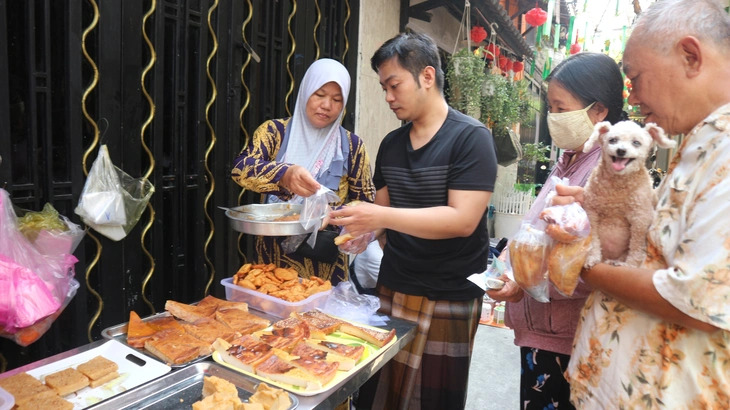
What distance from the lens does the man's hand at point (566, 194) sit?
1.33 meters

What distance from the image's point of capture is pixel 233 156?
10.00 feet

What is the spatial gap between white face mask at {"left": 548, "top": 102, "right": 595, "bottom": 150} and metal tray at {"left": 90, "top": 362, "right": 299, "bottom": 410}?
4.33ft

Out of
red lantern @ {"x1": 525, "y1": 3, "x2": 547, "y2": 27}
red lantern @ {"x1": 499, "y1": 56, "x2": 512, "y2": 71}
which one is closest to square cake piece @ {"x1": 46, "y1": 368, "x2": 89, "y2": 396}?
red lantern @ {"x1": 525, "y1": 3, "x2": 547, "y2": 27}

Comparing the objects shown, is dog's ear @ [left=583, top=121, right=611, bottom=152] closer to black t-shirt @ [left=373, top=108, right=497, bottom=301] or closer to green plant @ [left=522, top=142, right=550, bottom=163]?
black t-shirt @ [left=373, top=108, right=497, bottom=301]

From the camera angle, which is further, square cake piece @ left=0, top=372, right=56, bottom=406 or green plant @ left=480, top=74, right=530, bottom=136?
green plant @ left=480, top=74, right=530, bottom=136

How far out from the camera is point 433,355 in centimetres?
217

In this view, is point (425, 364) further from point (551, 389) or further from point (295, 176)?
point (295, 176)

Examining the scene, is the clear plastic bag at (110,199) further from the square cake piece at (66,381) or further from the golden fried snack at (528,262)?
the golden fried snack at (528,262)

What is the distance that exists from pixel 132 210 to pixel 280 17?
190 centimetres

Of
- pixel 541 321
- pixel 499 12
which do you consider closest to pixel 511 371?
pixel 541 321

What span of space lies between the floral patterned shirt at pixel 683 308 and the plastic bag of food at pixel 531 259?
173 millimetres

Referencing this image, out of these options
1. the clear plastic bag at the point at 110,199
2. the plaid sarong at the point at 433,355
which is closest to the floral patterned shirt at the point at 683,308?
the plaid sarong at the point at 433,355

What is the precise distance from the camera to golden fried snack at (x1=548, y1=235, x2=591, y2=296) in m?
1.27

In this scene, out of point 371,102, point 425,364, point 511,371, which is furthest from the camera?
point 371,102
